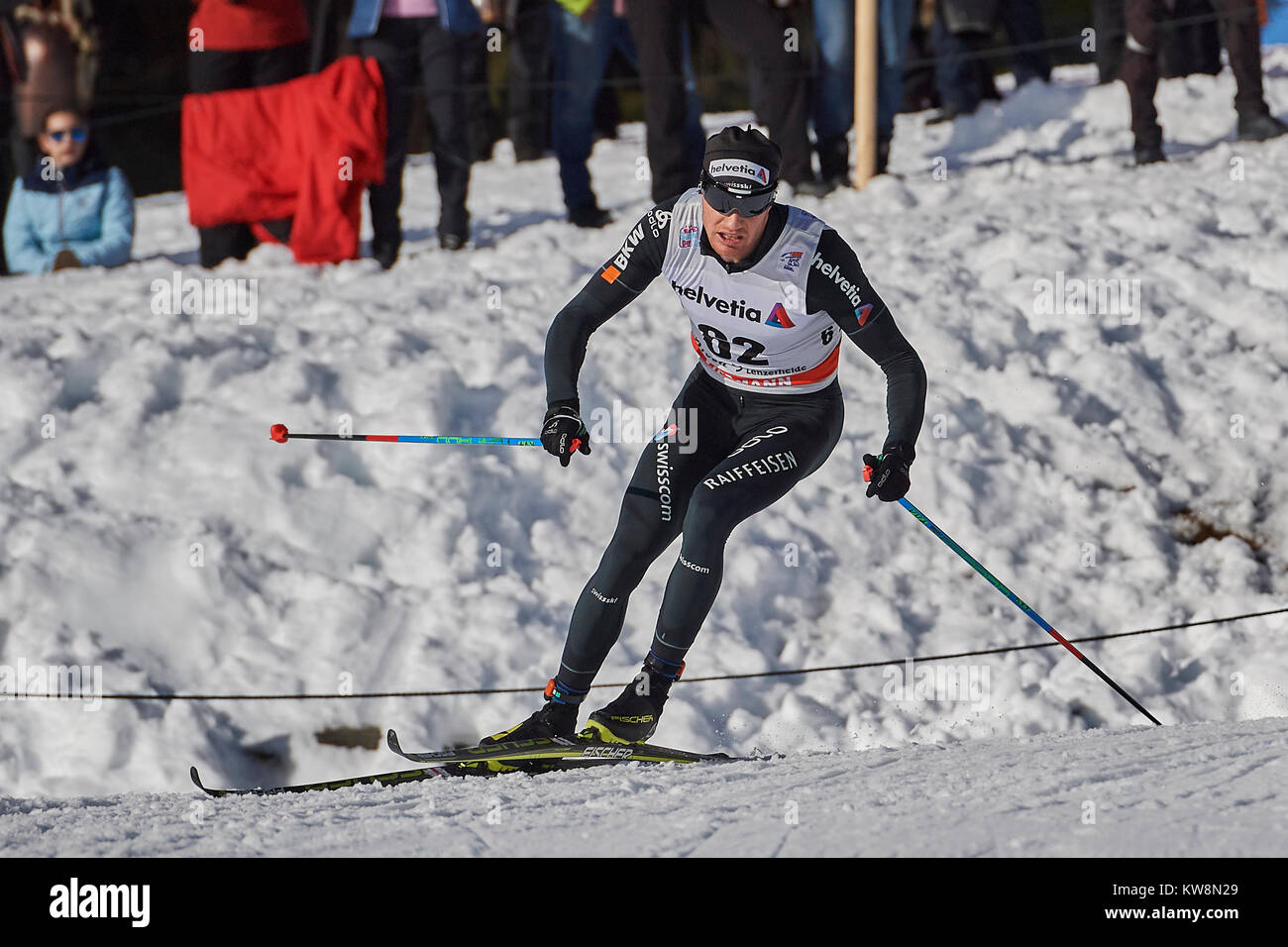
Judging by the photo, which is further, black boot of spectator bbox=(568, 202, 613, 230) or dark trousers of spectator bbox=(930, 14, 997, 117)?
dark trousers of spectator bbox=(930, 14, 997, 117)

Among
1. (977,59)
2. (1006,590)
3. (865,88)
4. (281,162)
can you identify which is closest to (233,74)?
(281,162)

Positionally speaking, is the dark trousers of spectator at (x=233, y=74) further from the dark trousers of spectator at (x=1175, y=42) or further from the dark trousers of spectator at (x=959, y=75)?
the dark trousers of spectator at (x=1175, y=42)

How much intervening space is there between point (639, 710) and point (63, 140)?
209 inches

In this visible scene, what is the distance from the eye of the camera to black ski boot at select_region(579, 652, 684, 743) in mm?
4578

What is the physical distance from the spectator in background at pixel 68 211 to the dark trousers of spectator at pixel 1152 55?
18.7 feet

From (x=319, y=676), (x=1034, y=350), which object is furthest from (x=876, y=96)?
(x=319, y=676)

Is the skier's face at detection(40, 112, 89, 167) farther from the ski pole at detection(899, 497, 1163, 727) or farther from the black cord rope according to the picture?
the ski pole at detection(899, 497, 1163, 727)

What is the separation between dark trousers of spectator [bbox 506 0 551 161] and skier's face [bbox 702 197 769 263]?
17.9 ft

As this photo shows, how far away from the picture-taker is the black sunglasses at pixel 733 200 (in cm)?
418

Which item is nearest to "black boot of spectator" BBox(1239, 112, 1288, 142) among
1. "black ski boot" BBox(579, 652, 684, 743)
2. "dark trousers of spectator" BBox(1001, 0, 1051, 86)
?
"dark trousers of spectator" BBox(1001, 0, 1051, 86)

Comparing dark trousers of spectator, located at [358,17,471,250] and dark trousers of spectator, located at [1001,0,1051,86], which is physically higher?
dark trousers of spectator, located at [1001,0,1051,86]

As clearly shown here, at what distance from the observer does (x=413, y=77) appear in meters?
7.90
